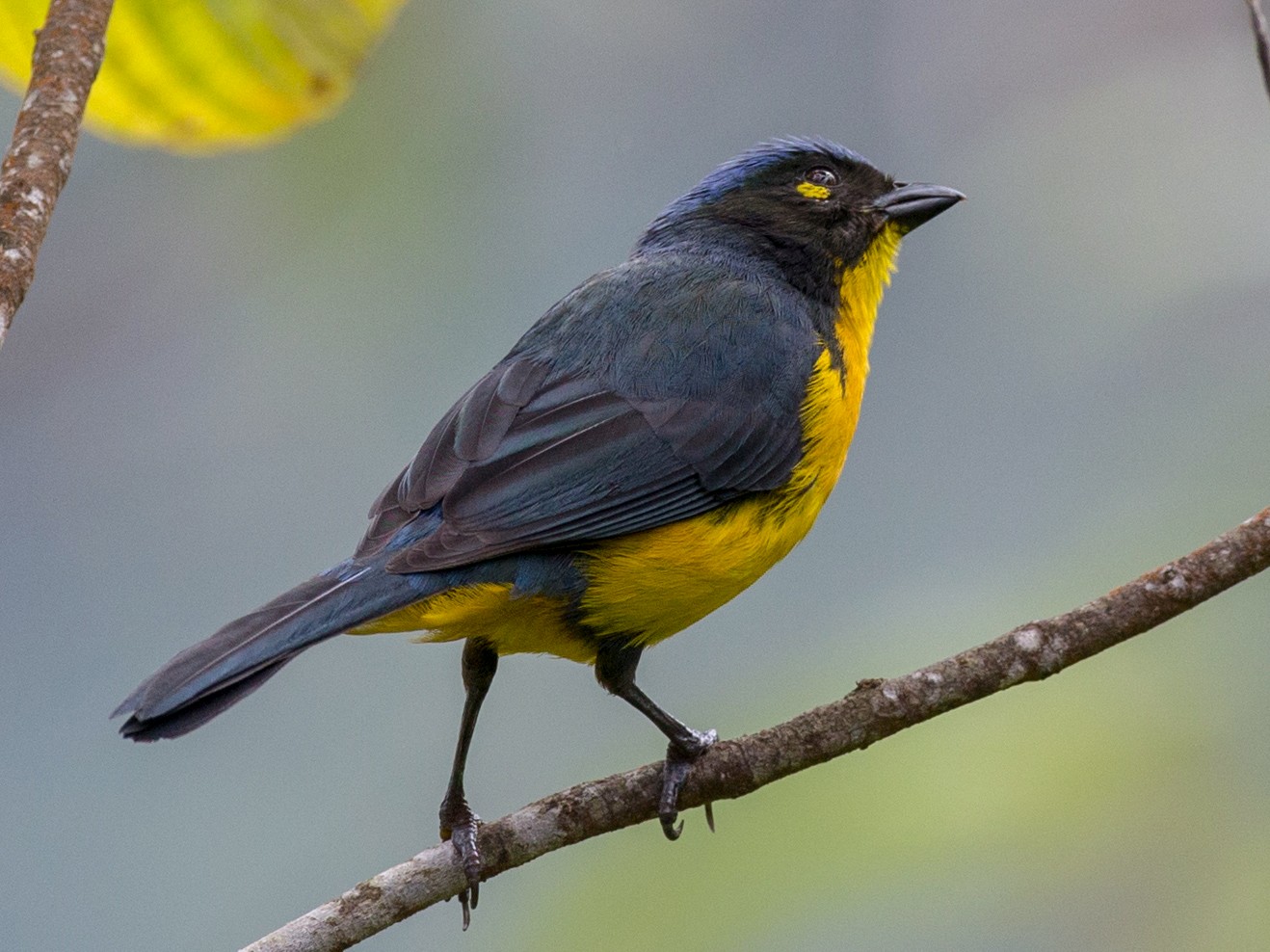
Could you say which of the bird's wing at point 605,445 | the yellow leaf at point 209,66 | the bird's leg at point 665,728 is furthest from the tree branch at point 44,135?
the bird's leg at point 665,728

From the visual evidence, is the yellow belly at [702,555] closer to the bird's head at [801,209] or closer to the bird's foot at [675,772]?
the bird's foot at [675,772]

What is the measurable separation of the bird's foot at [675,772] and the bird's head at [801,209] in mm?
1399

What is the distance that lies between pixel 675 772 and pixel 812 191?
1.85m

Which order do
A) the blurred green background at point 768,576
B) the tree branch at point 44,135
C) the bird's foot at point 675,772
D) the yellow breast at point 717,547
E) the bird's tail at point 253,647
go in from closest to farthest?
the tree branch at point 44,135
the bird's tail at point 253,647
the bird's foot at point 675,772
the blurred green background at point 768,576
the yellow breast at point 717,547

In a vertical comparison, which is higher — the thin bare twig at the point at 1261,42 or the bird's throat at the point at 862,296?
the thin bare twig at the point at 1261,42

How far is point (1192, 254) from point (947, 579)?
4.84 ft

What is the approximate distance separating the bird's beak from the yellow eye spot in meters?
0.15

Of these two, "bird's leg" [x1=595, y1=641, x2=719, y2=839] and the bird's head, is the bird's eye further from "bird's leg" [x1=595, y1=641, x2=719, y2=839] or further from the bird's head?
"bird's leg" [x1=595, y1=641, x2=719, y2=839]

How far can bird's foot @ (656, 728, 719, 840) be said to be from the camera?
130 inches

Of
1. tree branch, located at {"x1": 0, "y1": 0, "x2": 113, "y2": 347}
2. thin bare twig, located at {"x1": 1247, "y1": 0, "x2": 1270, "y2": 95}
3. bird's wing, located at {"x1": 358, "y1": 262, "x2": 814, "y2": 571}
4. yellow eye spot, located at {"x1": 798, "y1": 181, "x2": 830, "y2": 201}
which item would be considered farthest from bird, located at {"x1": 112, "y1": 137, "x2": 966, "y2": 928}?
thin bare twig, located at {"x1": 1247, "y1": 0, "x2": 1270, "y2": 95}

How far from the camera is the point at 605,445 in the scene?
3625 millimetres

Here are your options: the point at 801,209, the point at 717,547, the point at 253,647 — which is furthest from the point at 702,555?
the point at 801,209

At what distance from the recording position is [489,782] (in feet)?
15.9

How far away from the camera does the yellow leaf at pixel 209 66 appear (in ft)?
11.3
